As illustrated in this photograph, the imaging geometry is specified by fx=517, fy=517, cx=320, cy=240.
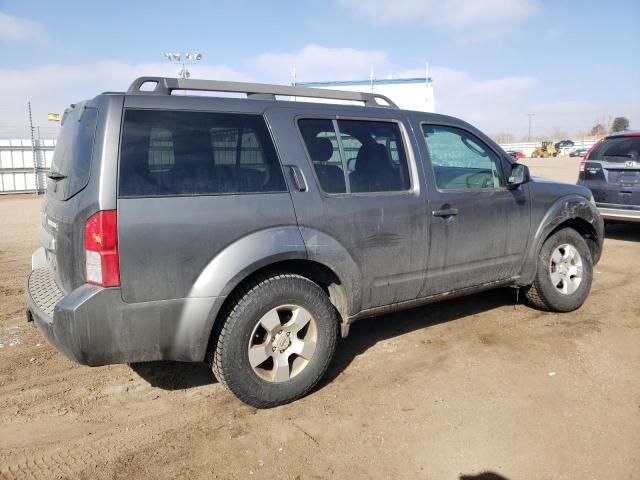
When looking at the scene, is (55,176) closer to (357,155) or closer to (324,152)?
(324,152)

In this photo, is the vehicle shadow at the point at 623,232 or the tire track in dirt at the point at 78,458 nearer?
the tire track in dirt at the point at 78,458

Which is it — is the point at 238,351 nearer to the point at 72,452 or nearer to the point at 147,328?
the point at 147,328

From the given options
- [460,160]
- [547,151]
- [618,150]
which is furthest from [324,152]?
[547,151]

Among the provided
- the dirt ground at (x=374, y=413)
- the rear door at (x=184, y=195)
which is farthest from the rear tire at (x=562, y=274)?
the rear door at (x=184, y=195)

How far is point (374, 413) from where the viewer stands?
10.2 feet

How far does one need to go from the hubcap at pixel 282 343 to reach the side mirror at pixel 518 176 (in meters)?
2.18

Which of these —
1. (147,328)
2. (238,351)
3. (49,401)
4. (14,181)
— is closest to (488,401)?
(238,351)

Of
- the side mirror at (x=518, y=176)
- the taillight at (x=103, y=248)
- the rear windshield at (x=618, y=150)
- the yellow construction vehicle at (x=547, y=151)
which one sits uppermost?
the yellow construction vehicle at (x=547, y=151)

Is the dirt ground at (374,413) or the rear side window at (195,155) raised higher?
the rear side window at (195,155)

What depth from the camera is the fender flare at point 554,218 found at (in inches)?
177

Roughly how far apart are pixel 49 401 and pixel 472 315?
3582 millimetres

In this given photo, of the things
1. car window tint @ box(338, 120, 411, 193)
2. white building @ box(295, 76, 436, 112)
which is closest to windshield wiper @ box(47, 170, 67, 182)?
car window tint @ box(338, 120, 411, 193)

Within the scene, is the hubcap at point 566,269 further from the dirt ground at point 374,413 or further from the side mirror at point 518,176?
the side mirror at point 518,176

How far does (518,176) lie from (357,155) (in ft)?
5.02
